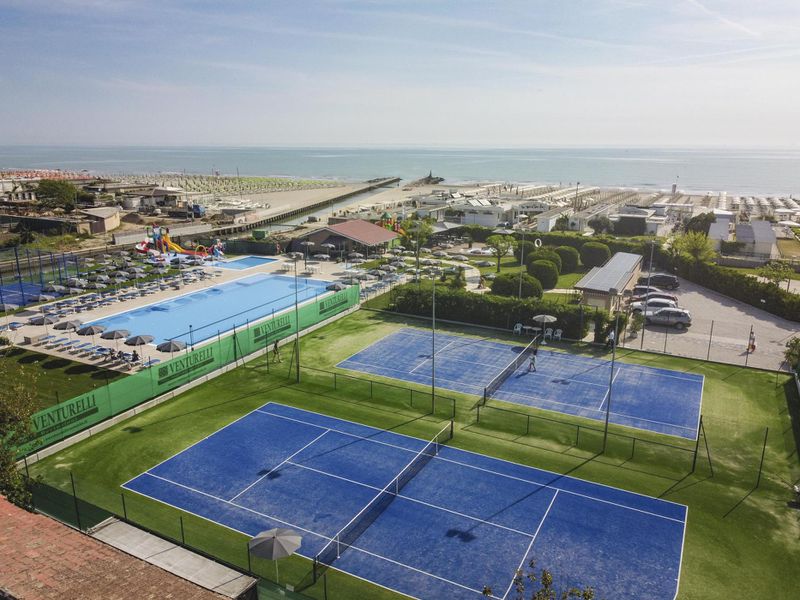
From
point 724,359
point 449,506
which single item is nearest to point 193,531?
point 449,506

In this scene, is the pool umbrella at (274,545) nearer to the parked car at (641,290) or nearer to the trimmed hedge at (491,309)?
the trimmed hedge at (491,309)

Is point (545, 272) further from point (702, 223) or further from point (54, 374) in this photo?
point (54, 374)

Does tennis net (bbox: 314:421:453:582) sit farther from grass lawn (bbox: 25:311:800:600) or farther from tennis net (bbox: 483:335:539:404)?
tennis net (bbox: 483:335:539:404)

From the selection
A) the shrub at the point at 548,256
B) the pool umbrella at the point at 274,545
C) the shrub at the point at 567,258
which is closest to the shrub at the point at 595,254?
the shrub at the point at 567,258

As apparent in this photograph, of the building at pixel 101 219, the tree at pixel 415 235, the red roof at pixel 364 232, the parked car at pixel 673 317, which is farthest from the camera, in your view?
the building at pixel 101 219

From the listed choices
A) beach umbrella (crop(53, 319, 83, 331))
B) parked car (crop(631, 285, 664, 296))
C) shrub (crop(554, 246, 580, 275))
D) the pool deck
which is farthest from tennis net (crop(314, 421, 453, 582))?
shrub (crop(554, 246, 580, 275))
